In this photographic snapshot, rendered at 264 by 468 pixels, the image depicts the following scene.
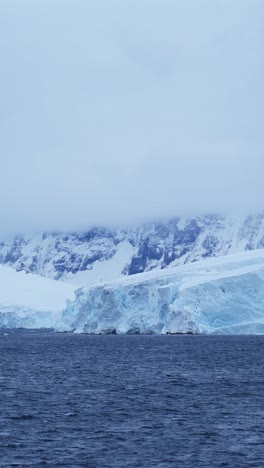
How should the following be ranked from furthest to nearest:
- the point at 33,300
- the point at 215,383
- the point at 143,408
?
the point at 33,300 → the point at 215,383 → the point at 143,408

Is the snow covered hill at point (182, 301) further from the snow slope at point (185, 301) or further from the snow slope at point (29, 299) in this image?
the snow slope at point (29, 299)

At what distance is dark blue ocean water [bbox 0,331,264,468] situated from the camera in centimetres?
2486

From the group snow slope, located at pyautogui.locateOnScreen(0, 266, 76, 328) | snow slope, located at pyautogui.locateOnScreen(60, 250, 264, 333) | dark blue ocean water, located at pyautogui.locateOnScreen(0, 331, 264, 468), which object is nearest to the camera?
dark blue ocean water, located at pyautogui.locateOnScreen(0, 331, 264, 468)

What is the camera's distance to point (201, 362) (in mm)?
55906

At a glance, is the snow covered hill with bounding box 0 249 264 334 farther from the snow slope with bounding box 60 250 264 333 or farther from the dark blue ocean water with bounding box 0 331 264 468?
the dark blue ocean water with bounding box 0 331 264 468

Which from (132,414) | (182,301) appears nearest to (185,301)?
(182,301)

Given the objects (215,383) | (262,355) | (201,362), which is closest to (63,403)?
(215,383)

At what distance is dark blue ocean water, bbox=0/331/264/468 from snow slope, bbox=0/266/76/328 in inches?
2281

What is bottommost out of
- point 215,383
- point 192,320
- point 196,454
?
point 192,320

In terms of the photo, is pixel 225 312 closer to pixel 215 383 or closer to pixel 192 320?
pixel 192 320

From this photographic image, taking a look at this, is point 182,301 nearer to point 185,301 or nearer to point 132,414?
point 185,301

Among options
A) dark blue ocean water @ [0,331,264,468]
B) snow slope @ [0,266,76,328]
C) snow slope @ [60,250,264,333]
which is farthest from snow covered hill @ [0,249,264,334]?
dark blue ocean water @ [0,331,264,468]

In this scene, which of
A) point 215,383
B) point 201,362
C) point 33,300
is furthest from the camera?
point 33,300

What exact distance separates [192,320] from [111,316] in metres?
11.3
